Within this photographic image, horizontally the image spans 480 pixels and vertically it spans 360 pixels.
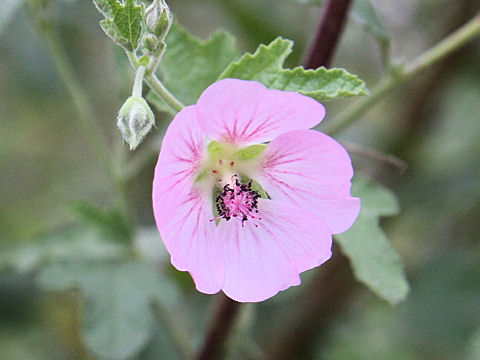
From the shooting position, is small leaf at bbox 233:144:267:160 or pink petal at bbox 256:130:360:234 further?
small leaf at bbox 233:144:267:160

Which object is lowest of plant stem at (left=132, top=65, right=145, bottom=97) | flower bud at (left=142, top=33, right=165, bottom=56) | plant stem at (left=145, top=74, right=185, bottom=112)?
plant stem at (left=145, top=74, right=185, bottom=112)

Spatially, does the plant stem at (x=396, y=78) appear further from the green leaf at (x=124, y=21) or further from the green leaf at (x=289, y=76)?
the green leaf at (x=124, y=21)

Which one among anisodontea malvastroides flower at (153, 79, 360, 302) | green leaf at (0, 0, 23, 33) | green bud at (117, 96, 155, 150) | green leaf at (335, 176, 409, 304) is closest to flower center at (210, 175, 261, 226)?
anisodontea malvastroides flower at (153, 79, 360, 302)

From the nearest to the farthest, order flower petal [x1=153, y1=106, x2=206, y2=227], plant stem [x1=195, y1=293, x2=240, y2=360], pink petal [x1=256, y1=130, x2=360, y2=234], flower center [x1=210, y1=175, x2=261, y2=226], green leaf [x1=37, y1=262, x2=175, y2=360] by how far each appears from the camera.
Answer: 1. flower petal [x1=153, y1=106, x2=206, y2=227]
2. pink petal [x1=256, y1=130, x2=360, y2=234]
3. flower center [x1=210, y1=175, x2=261, y2=226]
4. plant stem [x1=195, y1=293, x2=240, y2=360]
5. green leaf [x1=37, y1=262, x2=175, y2=360]

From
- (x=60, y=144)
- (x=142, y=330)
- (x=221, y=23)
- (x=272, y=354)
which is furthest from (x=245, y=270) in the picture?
(x=60, y=144)

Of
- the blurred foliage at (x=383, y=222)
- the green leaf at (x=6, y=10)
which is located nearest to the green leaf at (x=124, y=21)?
the green leaf at (x=6, y=10)

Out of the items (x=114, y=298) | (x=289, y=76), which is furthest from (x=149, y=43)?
(x=114, y=298)

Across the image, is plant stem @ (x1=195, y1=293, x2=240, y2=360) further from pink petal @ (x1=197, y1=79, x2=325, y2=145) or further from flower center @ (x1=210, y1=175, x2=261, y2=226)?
pink petal @ (x1=197, y1=79, x2=325, y2=145)
